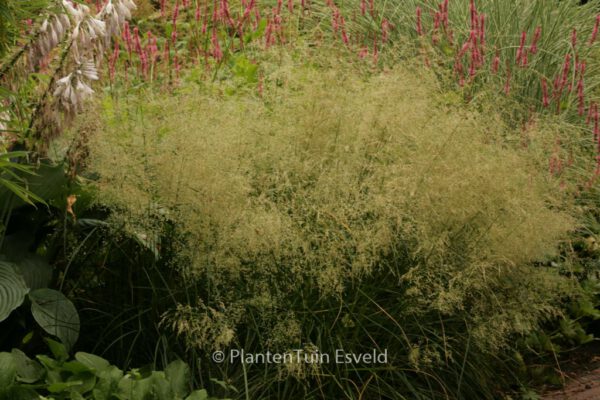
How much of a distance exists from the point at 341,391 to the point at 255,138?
100 centimetres

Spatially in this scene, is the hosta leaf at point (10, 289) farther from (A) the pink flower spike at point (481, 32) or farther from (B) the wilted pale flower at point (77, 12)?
(A) the pink flower spike at point (481, 32)

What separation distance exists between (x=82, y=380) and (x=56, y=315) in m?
0.42

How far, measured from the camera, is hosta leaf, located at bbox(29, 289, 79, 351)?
291 cm

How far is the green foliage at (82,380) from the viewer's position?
2.43 m

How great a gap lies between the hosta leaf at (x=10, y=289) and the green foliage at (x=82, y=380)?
178 mm

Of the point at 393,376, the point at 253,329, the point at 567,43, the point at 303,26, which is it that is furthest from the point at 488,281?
the point at 303,26

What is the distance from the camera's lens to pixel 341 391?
3.06 m

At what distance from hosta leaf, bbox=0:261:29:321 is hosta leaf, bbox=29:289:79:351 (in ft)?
0.32

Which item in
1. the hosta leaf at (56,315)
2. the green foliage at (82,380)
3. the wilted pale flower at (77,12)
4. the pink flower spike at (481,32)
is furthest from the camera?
the pink flower spike at (481,32)

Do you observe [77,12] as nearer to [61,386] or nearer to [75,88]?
[75,88]

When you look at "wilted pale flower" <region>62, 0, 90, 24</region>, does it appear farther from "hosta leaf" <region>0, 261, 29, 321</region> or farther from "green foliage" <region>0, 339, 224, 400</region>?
"green foliage" <region>0, 339, 224, 400</region>

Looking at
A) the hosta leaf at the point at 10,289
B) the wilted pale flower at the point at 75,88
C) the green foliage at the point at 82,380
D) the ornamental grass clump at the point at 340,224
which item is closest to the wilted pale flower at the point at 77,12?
the wilted pale flower at the point at 75,88

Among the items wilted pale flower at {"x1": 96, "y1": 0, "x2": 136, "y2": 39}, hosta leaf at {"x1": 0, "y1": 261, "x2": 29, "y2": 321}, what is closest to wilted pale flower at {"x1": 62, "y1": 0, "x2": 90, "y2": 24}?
wilted pale flower at {"x1": 96, "y1": 0, "x2": 136, "y2": 39}

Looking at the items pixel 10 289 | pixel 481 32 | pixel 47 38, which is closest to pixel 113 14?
pixel 47 38
